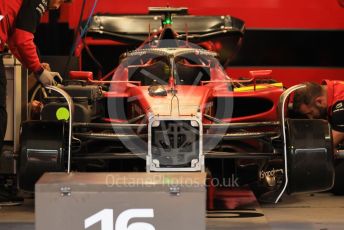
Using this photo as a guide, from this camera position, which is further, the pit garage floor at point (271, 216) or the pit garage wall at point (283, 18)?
the pit garage wall at point (283, 18)

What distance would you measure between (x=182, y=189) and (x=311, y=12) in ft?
17.4

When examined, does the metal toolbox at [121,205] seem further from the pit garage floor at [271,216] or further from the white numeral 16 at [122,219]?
the pit garage floor at [271,216]

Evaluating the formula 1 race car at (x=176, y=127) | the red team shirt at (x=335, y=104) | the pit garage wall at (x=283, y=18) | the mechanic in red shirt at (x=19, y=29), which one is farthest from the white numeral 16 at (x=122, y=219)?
the pit garage wall at (x=283, y=18)

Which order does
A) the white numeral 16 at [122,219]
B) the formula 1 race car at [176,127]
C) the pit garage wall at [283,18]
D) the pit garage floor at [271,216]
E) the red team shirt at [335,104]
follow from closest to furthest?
the white numeral 16 at [122,219]
the formula 1 race car at [176,127]
the pit garage floor at [271,216]
the red team shirt at [335,104]
the pit garage wall at [283,18]

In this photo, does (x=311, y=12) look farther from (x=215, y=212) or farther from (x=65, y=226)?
(x=65, y=226)

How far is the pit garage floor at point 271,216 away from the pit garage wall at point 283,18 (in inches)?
100

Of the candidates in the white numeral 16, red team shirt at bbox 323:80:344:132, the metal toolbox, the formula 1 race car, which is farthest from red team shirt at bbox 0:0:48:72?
red team shirt at bbox 323:80:344:132

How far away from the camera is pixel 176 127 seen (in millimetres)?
5090

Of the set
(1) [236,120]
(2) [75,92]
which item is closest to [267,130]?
(1) [236,120]

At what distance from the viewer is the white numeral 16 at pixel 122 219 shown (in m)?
3.88

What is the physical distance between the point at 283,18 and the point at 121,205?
17.5 feet

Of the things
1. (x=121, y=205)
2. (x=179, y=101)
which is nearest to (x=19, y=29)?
(x=179, y=101)

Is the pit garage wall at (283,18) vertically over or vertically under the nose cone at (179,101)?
over

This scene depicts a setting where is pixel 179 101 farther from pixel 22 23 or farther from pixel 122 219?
pixel 122 219
